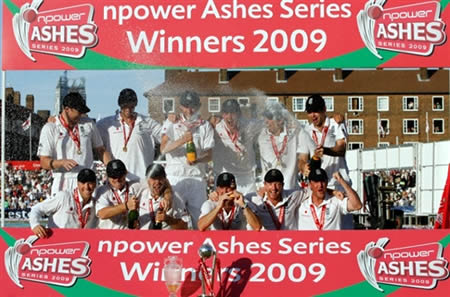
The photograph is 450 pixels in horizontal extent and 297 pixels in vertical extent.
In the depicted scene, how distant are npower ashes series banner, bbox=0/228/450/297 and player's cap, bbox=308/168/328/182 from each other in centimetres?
49

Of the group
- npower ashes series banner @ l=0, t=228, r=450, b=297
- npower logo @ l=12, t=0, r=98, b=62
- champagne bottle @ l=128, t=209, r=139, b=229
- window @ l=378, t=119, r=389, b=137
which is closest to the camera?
npower ashes series banner @ l=0, t=228, r=450, b=297

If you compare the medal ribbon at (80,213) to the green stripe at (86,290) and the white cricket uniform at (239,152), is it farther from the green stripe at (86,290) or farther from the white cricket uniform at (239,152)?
the white cricket uniform at (239,152)

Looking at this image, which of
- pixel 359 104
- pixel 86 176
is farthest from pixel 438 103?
pixel 86 176

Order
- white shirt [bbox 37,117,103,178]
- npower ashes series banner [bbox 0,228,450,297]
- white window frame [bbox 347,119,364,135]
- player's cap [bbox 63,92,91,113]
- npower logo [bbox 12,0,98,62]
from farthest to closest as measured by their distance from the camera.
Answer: white window frame [bbox 347,119,364,135] → white shirt [bbox 37,117,103,178] → player's cap [bbox 63,92,91,113] → npower logo [bbox 12,0,98,62] → npower ashes series banner [bbox 0,228,450,297]

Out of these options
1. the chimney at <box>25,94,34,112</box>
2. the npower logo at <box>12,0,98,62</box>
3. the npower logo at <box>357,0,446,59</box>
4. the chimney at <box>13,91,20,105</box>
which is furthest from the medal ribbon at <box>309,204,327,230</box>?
the chimney at <box>13,91,20,105</box>

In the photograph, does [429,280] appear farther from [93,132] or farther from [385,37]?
[93,132]

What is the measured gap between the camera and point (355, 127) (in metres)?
7.08

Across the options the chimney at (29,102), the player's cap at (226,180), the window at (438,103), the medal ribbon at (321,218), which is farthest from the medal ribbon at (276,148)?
the chimney at (29,102)

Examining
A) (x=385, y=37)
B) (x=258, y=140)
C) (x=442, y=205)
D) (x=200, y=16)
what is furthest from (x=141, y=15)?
(x=442, y=205)

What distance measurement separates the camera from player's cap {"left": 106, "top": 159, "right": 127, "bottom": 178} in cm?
665

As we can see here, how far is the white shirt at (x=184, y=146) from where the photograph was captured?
693cm

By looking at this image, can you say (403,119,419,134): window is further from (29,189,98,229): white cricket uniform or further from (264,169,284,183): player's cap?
(29,189,98,229): white cricket uniform

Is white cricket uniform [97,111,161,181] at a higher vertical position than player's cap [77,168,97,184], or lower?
higher

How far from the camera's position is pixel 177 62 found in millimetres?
6465
